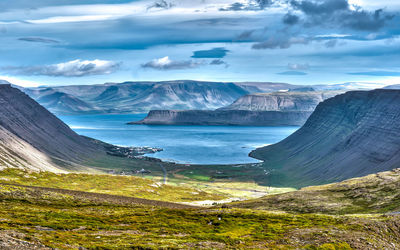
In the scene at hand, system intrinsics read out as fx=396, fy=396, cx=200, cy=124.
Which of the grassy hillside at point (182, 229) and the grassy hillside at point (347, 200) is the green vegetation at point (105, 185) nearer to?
the grassy hillside at point (347, 200)

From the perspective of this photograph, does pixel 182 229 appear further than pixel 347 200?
No

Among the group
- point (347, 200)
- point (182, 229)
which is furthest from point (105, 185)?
point (182, 229)

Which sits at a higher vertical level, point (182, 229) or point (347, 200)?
point (182, 229)

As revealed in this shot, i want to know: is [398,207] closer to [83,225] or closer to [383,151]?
[83,225]

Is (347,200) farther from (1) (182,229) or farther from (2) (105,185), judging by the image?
(2) (105,185)

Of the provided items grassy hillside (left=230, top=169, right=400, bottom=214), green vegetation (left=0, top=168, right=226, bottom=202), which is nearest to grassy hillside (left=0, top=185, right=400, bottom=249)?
grassy hillside (left=230, top=169, right=400, bottom=214)

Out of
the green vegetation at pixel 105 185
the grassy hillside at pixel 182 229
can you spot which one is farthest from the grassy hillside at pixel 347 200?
the green vegetation at pixel 105 185
